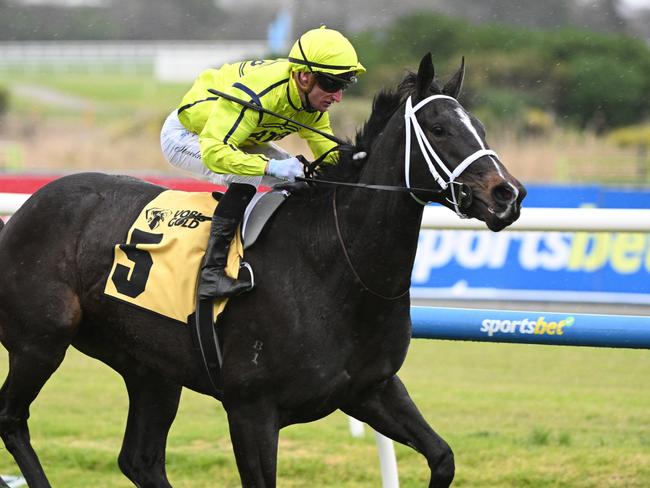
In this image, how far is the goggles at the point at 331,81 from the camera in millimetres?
4047

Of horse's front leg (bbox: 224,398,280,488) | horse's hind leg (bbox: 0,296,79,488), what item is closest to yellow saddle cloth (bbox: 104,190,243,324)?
horse's hind leg (bbox: 0,296,79,488)

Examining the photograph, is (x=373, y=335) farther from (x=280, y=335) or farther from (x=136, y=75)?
(x=136, y=75)

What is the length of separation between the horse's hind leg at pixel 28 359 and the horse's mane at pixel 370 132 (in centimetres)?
124

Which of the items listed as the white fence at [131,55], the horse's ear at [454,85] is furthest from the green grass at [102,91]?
the horse's ear at [454,85]

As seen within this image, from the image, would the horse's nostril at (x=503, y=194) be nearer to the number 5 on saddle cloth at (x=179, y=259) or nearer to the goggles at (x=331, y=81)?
the goggles at (x=331, y=81)

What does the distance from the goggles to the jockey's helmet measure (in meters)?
0.01

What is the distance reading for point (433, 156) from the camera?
3787 millimetres

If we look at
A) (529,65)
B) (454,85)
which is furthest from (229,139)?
(529,65)

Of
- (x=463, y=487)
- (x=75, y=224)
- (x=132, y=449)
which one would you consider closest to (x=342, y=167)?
(x=75, y=224)

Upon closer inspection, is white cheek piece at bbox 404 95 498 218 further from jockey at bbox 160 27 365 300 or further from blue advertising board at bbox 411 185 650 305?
blue advertising board at bbox 411 185 650 305

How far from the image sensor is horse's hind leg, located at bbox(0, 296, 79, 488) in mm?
4535

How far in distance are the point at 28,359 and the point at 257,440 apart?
3.89ft

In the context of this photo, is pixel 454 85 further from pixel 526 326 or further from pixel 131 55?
pixel 131 55

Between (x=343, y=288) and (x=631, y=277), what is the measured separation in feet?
21.5
